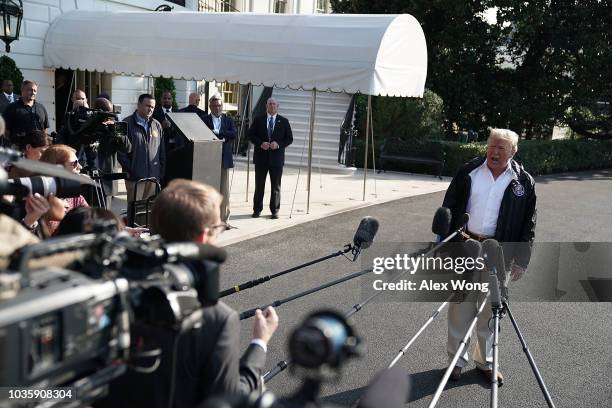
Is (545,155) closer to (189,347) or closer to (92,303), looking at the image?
(189,347)

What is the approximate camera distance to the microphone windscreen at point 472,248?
434 cm

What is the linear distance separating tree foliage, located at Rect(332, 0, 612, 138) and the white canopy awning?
10.2 m

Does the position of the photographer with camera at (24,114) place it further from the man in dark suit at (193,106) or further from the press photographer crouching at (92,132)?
the press photographer crouching at (92,132)

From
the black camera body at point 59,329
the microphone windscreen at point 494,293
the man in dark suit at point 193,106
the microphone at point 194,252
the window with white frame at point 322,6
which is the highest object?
the window with white frame at point 322,6

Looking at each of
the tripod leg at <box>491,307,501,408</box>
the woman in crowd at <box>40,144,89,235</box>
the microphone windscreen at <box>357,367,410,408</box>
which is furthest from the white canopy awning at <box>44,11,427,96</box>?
the microphone windscreen at <box>357,367,410,408</box>

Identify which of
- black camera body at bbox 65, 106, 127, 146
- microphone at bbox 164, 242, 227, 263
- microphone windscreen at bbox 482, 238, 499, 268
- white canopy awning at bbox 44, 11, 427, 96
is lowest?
microphone windscreen at bbox 482, 238, 499, 268

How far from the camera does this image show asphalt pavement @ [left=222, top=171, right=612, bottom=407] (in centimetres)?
487

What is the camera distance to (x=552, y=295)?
299 inches

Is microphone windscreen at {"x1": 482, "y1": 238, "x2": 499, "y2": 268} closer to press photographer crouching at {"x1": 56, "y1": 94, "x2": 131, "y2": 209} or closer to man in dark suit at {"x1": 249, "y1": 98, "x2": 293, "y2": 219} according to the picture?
press photographer crouching at {"x1": 56, "y1": 94, "x2": 131, "y2": 209}

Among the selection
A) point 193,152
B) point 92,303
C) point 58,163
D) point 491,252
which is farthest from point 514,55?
point 92,303

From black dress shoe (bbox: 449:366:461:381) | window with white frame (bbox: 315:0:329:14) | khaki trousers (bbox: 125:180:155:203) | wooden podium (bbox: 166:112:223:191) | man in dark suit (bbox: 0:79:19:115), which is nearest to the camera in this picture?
black dress shoe (bbox: 449:366:461:381)

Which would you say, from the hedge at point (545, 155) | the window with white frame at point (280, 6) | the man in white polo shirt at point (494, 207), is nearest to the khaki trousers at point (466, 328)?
the man in white polo shirt at point (494, 207)

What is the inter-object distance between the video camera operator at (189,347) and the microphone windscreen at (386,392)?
754 millimetres

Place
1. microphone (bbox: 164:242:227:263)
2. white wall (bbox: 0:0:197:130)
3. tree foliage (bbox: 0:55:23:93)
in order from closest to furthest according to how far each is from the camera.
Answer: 1. microphone (bbox: 164:242:227:263)
2. tree foliage (bbox: 0:55:23:93)
3. white wall (bbox: 0:0:197:130)
